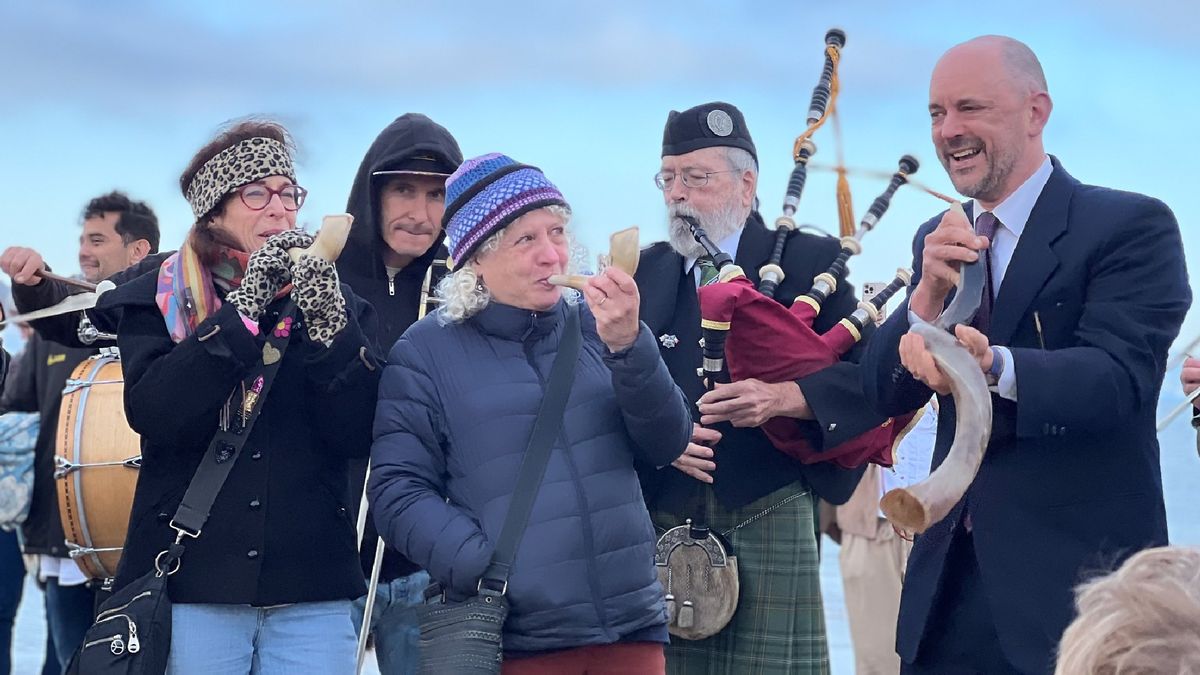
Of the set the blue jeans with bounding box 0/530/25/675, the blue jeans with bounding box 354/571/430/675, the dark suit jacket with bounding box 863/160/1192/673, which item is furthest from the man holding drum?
the dark suit jacket with bounding box 863/160/1192/673

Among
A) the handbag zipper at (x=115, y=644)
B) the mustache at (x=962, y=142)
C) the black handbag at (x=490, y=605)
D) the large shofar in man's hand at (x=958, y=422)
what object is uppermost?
the mustache at (x=962, y=142)

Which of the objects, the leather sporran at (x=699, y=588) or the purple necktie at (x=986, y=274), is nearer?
the purple necktie at (x=986, y=274)

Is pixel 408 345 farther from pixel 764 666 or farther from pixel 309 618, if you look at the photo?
pixel 764 666

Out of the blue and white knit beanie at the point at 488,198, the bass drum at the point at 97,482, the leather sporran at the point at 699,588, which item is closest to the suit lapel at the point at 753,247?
the leather sporran at the point at 699,588

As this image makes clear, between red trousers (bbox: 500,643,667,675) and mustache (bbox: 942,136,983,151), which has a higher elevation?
mustache (bbox: 942,136,983,151)

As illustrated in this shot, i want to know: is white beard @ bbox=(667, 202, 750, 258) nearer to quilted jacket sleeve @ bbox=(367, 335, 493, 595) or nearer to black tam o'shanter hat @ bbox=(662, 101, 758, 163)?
black tam o'shanter hat @ bbox=(662, 101, 758, 163)

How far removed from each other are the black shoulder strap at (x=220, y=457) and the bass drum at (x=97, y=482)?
129 cm

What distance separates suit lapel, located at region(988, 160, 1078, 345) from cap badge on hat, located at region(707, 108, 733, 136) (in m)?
1.40

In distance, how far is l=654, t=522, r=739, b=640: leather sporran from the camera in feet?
13.7

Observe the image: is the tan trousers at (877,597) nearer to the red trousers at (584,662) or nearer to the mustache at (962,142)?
the red trousers at (584,662)

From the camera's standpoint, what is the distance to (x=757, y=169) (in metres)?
4.66

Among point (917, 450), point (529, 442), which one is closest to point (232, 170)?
point (529, 442)

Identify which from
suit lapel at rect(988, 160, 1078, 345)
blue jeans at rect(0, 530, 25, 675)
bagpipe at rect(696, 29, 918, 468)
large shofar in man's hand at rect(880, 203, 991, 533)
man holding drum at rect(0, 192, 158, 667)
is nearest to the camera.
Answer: large shofar in man's hand at rect(880, 203, 991, 533)

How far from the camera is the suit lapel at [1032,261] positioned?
127 inches
